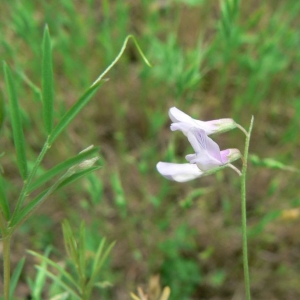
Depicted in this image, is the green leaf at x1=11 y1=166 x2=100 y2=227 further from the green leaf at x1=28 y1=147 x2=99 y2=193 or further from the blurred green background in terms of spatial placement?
the blurred green background

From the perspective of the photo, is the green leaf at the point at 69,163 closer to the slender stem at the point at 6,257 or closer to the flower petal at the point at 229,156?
the slender stem at the point at 6,257

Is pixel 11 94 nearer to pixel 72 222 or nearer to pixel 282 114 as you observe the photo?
pixel 72 222

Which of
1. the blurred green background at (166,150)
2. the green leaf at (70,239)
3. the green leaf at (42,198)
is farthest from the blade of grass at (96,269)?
the blurred green background at (166,150)

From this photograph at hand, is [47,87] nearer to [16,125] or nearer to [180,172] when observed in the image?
[16,125]

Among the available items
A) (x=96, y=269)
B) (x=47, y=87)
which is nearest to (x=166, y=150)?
(x=96, y=269)

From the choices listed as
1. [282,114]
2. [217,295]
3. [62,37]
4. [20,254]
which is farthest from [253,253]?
[62,37]
